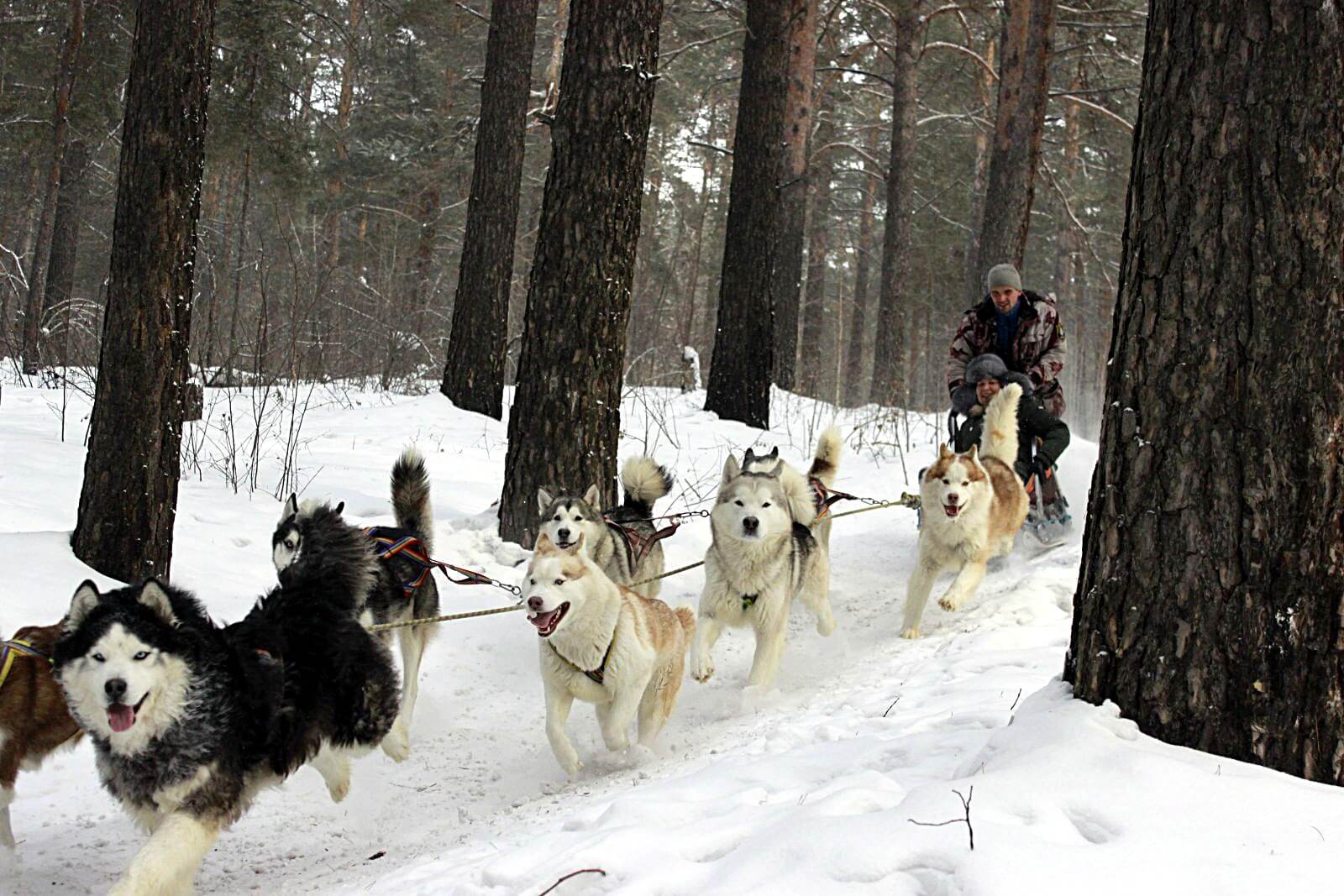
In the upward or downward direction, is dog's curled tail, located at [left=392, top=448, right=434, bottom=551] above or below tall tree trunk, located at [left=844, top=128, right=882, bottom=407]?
below

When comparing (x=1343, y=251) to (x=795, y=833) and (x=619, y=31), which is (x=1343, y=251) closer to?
(x=795, y=833)

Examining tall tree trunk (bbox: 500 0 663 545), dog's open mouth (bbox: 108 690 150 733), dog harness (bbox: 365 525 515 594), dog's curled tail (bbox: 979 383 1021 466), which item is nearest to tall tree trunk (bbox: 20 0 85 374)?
tall tree trunk (bbox: 500 0 663 545)

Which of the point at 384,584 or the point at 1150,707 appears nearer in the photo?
the point at 1150,707

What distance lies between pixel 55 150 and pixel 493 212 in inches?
273

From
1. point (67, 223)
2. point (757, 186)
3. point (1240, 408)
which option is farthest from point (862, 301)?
point (1240, 408)

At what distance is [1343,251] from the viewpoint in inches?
101

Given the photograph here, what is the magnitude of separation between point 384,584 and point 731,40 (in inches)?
712

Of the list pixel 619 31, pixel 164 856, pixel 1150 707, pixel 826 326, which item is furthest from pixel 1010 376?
pixel 826 326

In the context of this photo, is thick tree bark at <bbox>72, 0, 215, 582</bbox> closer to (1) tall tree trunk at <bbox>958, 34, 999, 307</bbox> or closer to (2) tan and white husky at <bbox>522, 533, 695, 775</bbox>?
(2) tan and white husky at <bbox>522, 533, 695, 775</bbox>

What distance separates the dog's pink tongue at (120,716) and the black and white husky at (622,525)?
7.51 ft

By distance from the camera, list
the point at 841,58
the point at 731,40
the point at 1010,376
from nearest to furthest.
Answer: the point at 1010,376
the point at 841,58
the point at 731,40

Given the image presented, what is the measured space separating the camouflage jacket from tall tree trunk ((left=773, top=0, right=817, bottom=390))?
6.10 m

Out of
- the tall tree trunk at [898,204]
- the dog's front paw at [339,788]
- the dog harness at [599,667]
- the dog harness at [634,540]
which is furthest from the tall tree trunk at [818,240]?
the dog's front paw at [339,788]

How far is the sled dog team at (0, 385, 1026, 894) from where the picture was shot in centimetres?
305
